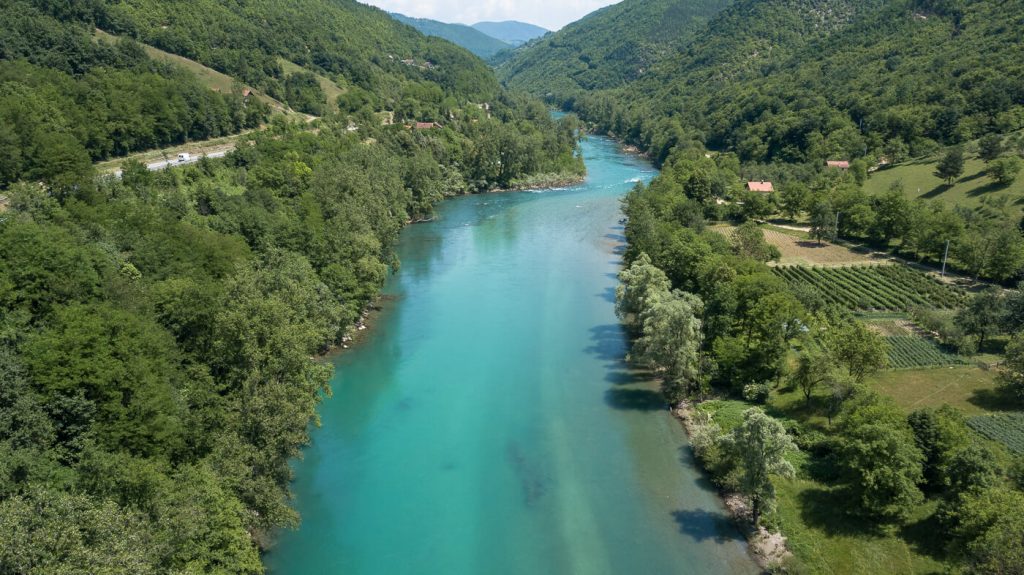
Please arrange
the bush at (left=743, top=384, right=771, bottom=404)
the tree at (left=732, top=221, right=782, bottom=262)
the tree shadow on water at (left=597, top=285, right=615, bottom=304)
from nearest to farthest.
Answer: the bush at (left=743, top=384, right=771, bottom=404), the tree shadow on water at (left=597, top=285, right=615, bottom=304), the tree at (left=732, top=221, right=782, bottom=262)

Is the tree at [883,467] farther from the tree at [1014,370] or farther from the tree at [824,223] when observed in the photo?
the tree at [824,223]

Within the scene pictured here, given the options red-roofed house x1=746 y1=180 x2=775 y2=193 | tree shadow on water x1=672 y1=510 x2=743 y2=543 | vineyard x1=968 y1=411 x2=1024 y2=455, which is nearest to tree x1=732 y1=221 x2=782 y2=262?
red-roofed house x1=746 y1=180 x2=775 y2=193

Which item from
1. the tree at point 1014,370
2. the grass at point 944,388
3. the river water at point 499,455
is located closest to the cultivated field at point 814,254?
the river water at point 499,455

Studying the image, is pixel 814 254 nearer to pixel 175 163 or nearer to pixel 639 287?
pixel 639 287

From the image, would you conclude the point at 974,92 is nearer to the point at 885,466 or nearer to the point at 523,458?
the point at 885,466

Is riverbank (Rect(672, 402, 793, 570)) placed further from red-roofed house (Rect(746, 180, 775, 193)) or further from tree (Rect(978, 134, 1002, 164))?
tree (Rect(978, 134, 1002, 164))
